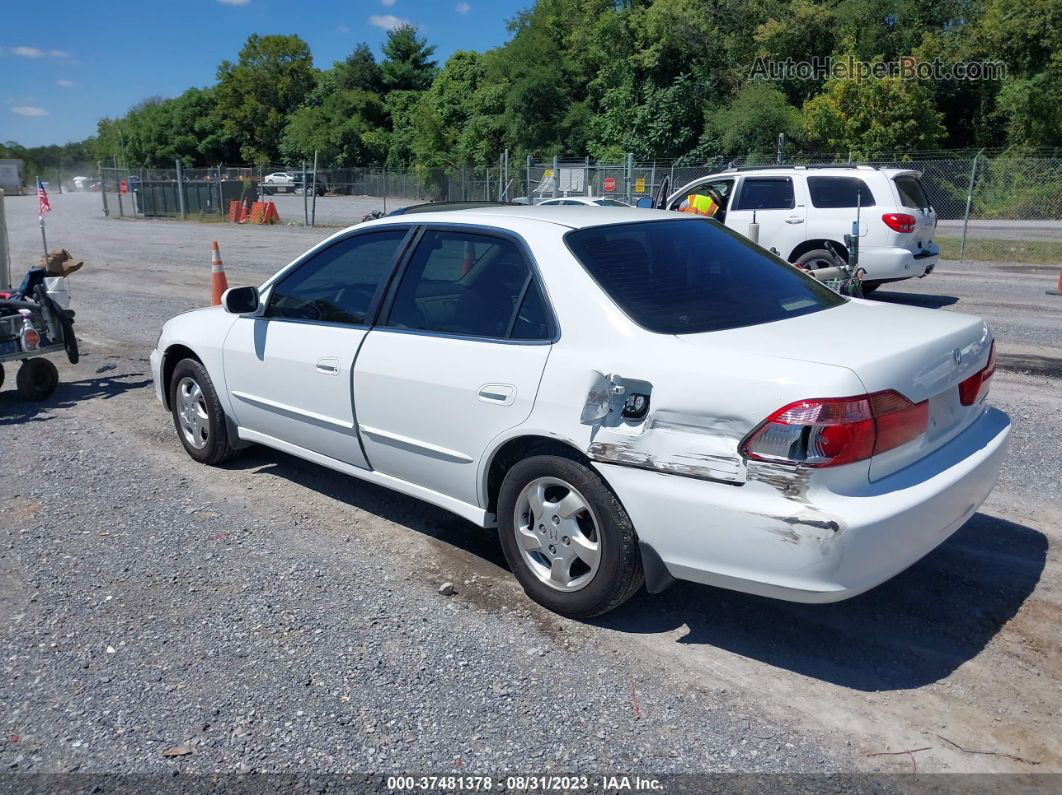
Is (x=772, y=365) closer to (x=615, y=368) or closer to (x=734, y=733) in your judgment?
(x=615, y=368)

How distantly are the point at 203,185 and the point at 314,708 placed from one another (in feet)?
136

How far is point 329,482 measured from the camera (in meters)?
5.66

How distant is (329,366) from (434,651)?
170cm

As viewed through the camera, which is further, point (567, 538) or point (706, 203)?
point (706, 203)

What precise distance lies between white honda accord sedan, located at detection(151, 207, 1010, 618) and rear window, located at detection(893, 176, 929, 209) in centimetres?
875

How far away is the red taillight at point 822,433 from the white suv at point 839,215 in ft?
29.9

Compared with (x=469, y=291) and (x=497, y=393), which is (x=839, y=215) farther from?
(x=497, y=393)

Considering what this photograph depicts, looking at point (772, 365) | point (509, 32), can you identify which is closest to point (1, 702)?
point (772, 365)

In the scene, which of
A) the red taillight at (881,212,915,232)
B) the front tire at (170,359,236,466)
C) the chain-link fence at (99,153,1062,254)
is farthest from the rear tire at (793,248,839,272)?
the front tire at (170,359,236,466)

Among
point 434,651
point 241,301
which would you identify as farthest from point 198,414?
point 434,651

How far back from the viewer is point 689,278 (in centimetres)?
407

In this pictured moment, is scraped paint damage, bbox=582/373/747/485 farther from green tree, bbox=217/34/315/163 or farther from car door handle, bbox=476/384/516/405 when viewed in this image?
green tree, bbox=217/34/315/163

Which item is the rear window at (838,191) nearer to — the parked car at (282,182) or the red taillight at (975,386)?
the red taillight at (975,386)

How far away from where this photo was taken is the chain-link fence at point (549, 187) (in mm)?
27438
